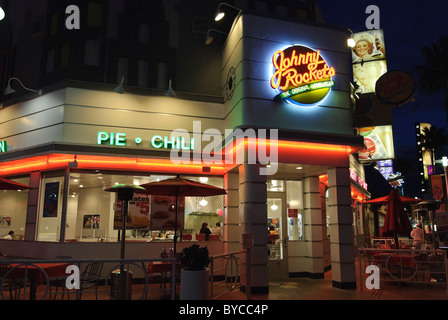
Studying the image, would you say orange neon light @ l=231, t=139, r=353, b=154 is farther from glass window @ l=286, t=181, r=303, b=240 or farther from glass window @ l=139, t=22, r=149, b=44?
glass window @ l=139, t=22, r=149, b=44

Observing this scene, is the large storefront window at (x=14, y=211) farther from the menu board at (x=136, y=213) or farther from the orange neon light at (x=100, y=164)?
the menu board at (x=136, y=213)

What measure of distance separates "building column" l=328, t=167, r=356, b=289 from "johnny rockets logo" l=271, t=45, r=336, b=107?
2.33m

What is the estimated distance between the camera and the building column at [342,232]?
403 inches

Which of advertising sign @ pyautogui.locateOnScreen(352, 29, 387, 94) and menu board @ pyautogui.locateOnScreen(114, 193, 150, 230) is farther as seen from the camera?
advertising sign @ pyautogui.locateOnScreen(352, 29, 387, 94)

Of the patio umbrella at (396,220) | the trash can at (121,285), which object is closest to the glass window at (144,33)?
the trash can at (121,285)

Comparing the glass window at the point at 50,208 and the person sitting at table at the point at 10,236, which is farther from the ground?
the glass window at the point at 50,208

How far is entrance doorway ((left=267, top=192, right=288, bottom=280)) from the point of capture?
40.1 feet

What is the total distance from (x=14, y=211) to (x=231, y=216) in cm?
747

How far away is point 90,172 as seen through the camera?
38.5 ft

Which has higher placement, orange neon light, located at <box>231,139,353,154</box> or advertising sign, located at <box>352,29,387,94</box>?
advertising sign, located at <box>352,29,387,94</box>

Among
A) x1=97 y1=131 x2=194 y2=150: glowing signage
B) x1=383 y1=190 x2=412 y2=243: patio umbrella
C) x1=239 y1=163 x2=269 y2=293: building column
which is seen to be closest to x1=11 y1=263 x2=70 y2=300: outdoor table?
x1=239 y1=163 x2=269 y2=293: building column

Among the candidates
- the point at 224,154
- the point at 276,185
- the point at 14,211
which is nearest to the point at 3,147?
the point at 14,211

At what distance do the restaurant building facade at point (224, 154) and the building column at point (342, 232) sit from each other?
0.03 m
